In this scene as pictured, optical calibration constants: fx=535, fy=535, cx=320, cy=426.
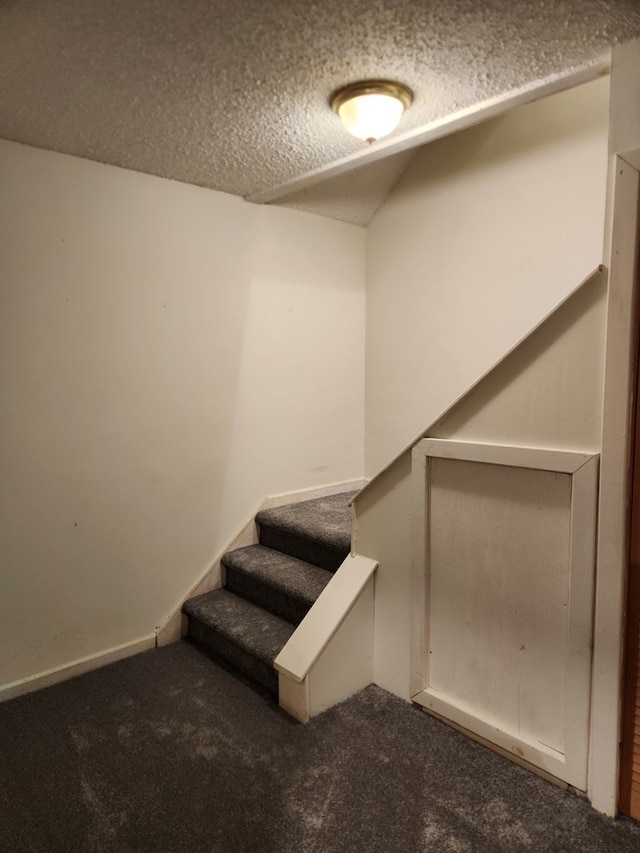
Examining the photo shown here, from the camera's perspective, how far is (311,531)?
2.61m

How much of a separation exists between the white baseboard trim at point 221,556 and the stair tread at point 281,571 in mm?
44

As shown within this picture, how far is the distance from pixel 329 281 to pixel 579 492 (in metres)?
2.09

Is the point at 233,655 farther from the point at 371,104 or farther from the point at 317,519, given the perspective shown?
the point at 371,104

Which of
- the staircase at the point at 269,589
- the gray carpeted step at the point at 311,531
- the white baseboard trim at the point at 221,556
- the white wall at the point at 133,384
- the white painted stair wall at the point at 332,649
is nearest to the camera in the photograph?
the white painted stair wall at the point at 332,649

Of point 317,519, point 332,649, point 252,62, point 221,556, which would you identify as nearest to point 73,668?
point 221,556

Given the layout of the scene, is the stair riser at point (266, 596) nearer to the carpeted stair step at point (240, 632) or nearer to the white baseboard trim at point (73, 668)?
the carpeted stair step at point (240, 632)

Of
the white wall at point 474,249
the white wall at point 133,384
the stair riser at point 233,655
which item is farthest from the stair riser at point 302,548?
the white wall at point 474,249

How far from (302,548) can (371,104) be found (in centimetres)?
193

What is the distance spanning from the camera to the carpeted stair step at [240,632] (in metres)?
2.21

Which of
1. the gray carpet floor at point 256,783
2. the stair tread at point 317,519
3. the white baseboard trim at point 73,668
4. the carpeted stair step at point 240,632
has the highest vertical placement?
the stair tread at point 317,519

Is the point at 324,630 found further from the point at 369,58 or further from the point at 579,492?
the point at 369,58

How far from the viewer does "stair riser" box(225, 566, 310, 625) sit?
238 centimetres

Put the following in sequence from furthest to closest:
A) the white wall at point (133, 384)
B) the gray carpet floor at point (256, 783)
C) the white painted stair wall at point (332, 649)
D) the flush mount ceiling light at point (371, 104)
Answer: the white wall at point (133, 384), the white painted stair wall at point (332, 649), the flush mount ceiling light at point (371, 104), the gray carpet floor at point (256, 783)

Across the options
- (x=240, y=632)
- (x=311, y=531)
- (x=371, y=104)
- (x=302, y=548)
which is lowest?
(x=240, y=632)
